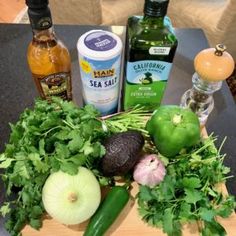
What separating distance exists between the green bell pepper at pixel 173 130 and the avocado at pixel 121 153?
44 mm

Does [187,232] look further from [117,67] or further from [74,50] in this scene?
[74,50]

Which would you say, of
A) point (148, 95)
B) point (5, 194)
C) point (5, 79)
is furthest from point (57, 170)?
point (5, 79)

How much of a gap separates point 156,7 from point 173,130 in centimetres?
23

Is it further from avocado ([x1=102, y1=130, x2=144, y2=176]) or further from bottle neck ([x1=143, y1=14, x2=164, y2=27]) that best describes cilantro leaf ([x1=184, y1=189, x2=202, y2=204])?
bottle neck ([x1=143, y1=14, x2=164, y2=27])

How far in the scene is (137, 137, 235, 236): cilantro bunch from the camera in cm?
54

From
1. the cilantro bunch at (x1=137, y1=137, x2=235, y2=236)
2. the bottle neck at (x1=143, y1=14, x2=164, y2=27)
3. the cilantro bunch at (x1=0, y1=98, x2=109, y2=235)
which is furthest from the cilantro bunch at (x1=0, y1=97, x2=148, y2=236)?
the bottle neck at (x1=143, y1=14, x2=164, y2=27)

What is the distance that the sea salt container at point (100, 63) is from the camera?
1.86 feet

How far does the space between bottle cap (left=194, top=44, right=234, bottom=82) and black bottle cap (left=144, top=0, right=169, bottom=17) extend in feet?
0.44

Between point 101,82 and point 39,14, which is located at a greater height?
point 39,14

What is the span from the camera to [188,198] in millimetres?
535

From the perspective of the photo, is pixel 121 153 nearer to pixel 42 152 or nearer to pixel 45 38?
pixel 42 152

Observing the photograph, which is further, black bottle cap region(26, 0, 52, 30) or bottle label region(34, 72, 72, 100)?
bottle label region(34, 72, 72, 100)

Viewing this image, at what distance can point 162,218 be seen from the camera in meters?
0.54

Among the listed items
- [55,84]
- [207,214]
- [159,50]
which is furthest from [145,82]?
[207,214]
